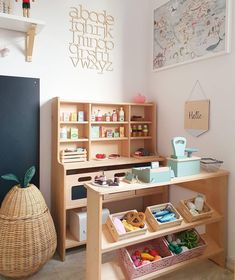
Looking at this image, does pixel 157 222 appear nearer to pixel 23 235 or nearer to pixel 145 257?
pixel 145 257

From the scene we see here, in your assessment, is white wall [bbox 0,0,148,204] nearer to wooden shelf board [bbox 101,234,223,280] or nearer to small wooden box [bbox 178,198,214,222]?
wooden shelf board [bbox 101,234,223,280]

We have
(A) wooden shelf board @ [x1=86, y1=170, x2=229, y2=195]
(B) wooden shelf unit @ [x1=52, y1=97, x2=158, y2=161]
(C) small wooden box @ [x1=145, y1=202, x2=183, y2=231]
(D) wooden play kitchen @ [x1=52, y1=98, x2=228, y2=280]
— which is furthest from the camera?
(B) wooden shelf unit @ [x1=52, y1=97, x2=158, y2=161]

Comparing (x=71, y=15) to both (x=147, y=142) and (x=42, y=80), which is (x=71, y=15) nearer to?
(x=42, y=80)

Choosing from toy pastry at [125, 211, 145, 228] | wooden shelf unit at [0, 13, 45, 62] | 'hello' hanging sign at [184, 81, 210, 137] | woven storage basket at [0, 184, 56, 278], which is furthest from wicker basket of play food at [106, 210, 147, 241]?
wooden shelf unit at [0, 13, 45, 62]

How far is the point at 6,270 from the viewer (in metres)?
1.88

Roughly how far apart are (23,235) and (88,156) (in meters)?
0.89

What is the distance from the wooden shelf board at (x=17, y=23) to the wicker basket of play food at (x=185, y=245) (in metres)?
2.00

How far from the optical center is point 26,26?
2.16 metres

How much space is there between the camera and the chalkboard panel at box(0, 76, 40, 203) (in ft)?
7.36

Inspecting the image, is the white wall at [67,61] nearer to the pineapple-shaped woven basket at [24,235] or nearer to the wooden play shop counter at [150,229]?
the pineapple-shaped woven basket at [24,235]

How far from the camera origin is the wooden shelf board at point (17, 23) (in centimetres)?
201

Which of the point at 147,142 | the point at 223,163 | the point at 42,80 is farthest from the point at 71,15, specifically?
the point at 223,163

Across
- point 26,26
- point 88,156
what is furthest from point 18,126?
point 26,26

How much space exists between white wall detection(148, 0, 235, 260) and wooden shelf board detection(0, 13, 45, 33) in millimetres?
1322
